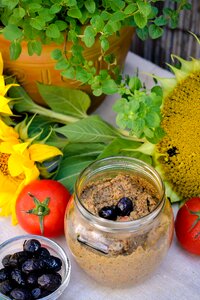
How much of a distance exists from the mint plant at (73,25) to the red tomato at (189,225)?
7.9 inches

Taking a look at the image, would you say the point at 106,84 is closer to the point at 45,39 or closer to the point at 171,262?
the point at 45,39

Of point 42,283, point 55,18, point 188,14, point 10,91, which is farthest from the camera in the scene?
point 188,14

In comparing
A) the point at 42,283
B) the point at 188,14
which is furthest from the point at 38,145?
the point at 188,14

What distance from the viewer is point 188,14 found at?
129 centimetres

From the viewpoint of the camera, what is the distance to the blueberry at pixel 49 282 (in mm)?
827

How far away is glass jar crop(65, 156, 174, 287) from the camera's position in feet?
2.63

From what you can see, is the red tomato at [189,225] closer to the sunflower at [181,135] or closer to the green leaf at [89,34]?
the sunflower at [181,135]

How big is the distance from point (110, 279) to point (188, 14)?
0.66m

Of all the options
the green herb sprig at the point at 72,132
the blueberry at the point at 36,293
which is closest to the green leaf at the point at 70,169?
the green herb sprig at the point at 72,132

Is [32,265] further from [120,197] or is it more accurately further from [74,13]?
[74,13]

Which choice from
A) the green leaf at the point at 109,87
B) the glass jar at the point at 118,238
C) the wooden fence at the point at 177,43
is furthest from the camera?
the wooden fence at the point at 177,43

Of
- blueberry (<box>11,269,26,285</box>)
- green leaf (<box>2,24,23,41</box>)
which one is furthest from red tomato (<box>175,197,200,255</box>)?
green leaf (<box>2,24,23,41</box>)

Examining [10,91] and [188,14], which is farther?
[188,14]

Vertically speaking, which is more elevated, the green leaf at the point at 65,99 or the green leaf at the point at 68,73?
the green leaf at the point at 68,73
